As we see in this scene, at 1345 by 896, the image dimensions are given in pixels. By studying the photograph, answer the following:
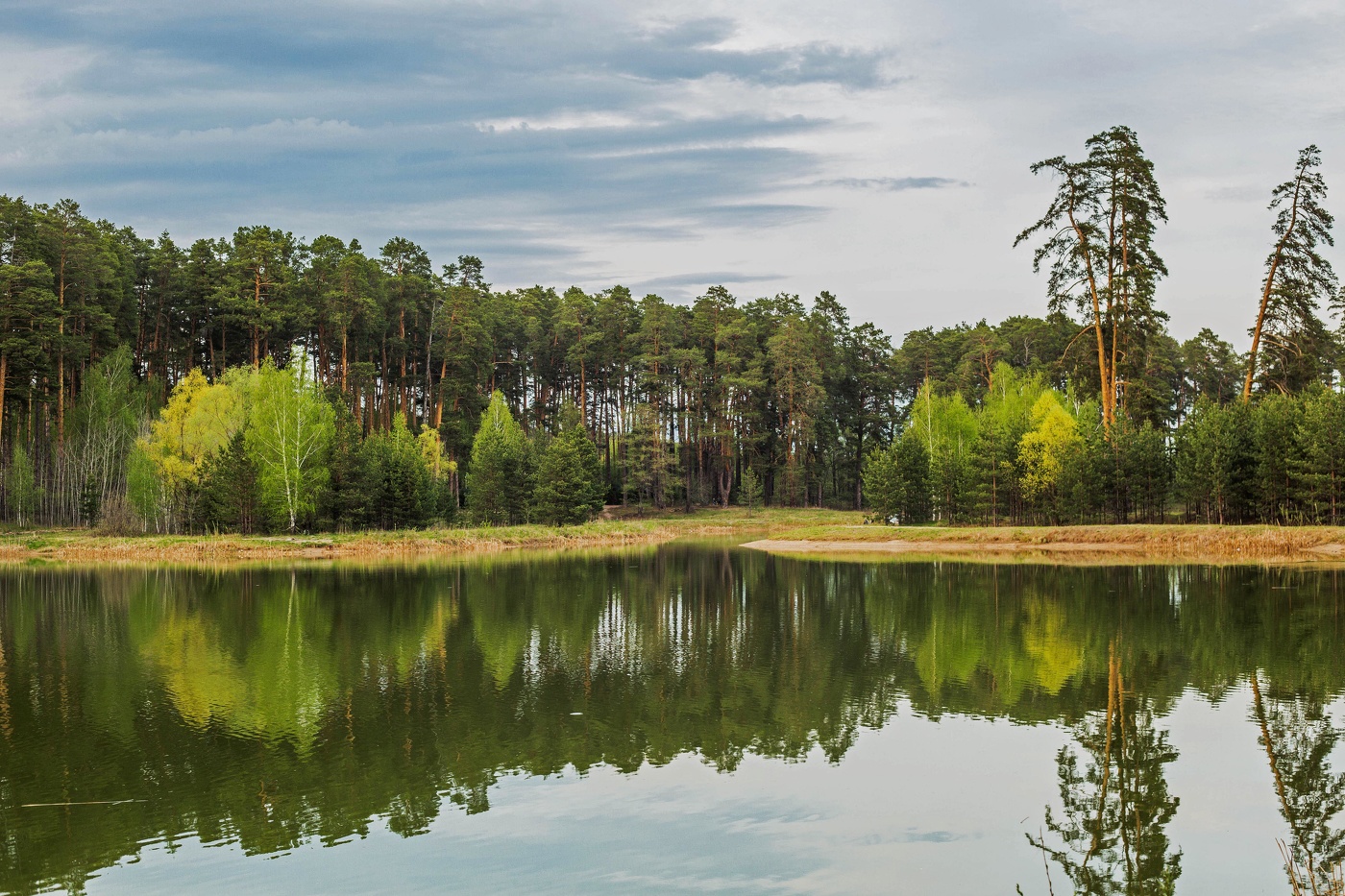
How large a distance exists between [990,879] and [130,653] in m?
22.1

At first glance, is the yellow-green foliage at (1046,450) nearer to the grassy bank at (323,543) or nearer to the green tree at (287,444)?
the grassy bank at (323,543)

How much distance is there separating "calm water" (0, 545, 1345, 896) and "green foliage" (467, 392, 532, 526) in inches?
1946

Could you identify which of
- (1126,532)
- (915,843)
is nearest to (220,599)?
(915,843)

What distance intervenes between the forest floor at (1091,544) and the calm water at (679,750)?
60.6ft

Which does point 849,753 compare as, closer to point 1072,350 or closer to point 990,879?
point 990,879

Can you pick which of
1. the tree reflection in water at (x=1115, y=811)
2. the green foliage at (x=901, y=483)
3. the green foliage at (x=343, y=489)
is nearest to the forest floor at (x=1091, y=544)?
the green foliage at (x=901, y=483)

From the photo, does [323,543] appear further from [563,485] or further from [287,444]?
[563,485]

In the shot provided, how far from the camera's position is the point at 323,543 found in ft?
203

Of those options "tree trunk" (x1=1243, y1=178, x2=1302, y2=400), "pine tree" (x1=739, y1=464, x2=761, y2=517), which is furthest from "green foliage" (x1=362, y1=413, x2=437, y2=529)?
"tree trunk" (x1=1243, y1=178, x2=1302, y2=400)

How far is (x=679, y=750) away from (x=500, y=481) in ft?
219

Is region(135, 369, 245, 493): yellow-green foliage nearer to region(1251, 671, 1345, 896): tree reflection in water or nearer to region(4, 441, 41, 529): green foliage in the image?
region(4, 441, 41, 529): green foliage

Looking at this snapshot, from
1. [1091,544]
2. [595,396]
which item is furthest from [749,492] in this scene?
[1091,544]

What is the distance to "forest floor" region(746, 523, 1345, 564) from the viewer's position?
4781 centimetres

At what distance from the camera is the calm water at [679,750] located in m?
11.6
